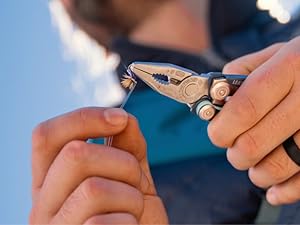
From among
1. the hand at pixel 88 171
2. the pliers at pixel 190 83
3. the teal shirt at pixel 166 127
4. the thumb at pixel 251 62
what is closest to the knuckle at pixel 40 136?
the hand at pixel 88 171

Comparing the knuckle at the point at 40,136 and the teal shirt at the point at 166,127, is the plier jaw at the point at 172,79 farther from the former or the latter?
the teal shirt at the point at 166,127

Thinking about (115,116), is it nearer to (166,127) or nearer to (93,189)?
(93,189)

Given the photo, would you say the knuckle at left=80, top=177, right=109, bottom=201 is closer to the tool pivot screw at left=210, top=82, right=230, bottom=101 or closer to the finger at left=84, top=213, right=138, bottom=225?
the finger at left=84, top=213, right=138, bottom=225

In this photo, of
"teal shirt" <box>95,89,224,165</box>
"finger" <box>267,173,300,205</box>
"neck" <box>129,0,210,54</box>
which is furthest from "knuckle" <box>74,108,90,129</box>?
"neck" <box>129,0,210,54</box>

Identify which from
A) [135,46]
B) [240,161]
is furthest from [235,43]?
[240,161]

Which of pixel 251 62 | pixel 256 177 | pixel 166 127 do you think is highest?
pixel 251 62

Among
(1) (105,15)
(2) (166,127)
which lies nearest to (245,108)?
(2) (166,127)
